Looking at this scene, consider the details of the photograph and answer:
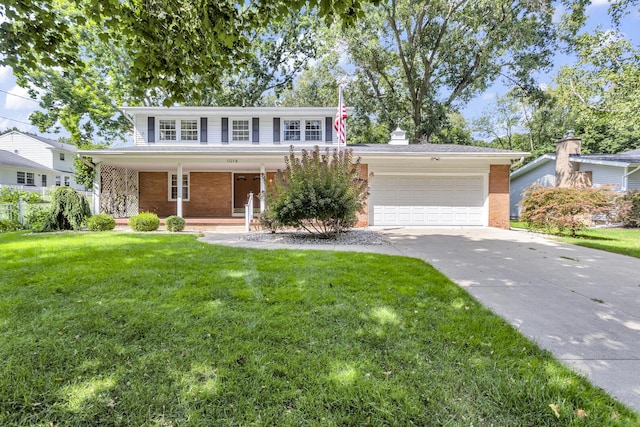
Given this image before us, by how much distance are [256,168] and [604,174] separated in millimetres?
17681

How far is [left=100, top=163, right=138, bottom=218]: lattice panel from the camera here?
12.7 m

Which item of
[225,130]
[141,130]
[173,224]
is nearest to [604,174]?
[225,130]

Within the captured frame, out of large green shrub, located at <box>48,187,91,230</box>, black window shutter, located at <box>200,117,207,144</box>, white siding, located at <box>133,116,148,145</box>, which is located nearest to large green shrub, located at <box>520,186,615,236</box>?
black window shutter, located at <box>200,117,207,144</box>

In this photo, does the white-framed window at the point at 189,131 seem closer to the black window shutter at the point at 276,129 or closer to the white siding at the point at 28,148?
the black window shutter at the point at 276,129

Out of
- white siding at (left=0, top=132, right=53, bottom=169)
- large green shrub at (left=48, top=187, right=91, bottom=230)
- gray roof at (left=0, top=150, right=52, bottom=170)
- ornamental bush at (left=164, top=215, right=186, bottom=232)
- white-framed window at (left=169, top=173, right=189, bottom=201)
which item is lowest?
ornamental bush at (left=164, top=215, right=186, bottom=232)

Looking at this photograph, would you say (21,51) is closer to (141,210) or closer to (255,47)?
(141,210)

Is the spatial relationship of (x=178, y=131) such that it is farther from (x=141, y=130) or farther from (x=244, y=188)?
(x=244, y=188)

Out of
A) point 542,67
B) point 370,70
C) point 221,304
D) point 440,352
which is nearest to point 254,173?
point 370,70

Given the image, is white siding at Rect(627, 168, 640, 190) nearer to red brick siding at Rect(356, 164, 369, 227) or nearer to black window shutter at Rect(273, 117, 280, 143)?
red brick siding at Rect(356, 164, 369, 227)

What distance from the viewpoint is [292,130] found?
48.8 feet

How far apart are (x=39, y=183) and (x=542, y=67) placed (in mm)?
41296

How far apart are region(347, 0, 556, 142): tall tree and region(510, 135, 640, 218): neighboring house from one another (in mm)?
5406

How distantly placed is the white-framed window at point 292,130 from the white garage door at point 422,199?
15.5ft

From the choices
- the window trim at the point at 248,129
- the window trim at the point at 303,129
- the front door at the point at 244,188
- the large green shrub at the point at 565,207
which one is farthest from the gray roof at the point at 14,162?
the large green shrub at the point at 565,207
